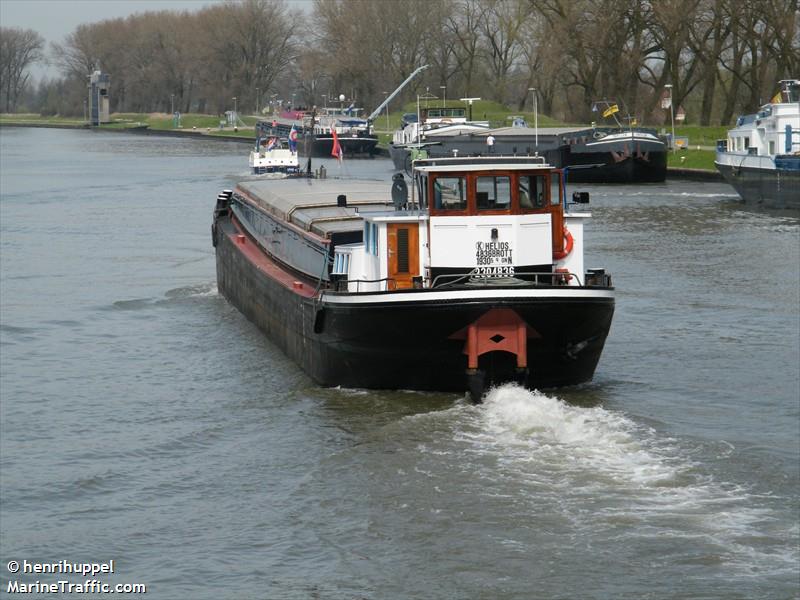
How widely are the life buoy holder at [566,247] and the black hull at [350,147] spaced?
8160 cm

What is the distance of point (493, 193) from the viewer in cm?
2336

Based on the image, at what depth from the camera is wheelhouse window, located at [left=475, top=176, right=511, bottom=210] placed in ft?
76.4

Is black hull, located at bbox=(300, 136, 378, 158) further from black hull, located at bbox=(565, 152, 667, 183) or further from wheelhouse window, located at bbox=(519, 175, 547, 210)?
wheelhouse window, located at bbox=(519, 175, 547, 210)

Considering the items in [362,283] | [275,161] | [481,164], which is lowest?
[362,283]

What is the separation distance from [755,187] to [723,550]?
45305 millimetres

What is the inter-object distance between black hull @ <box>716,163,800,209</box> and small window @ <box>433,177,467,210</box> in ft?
120

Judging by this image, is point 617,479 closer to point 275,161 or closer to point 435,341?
point 435,341

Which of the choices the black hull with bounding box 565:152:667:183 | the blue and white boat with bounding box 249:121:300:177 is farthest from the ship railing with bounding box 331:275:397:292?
the blue and white boat with bounding box 249:121:300:177

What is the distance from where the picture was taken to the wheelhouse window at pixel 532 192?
23406mm

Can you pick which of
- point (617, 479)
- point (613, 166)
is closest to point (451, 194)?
point (617, 479)

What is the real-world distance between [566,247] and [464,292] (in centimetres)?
320

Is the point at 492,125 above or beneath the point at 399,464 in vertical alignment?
above

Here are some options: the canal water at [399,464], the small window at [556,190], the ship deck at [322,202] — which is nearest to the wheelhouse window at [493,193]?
the small window at [556,190]

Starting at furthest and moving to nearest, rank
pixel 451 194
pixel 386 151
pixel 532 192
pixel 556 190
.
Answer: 1. pixel 386 151
2. pixel 556 190
3. pixel 532 192
4. pixel 451 194
